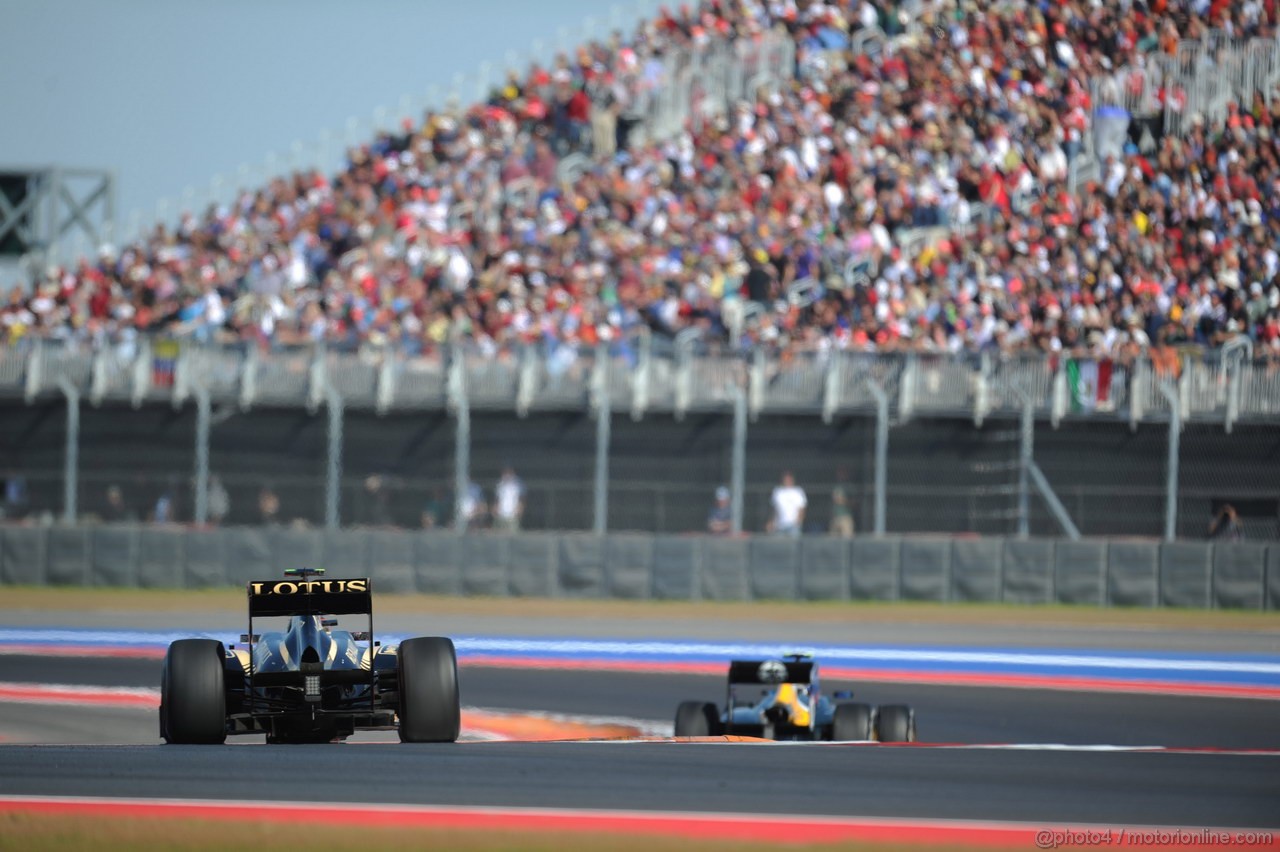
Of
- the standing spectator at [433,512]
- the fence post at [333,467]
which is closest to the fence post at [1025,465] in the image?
the standing spectator at [433,512]

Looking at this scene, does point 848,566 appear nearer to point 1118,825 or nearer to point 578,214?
point 578,214

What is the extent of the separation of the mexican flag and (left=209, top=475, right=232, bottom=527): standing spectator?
10491mm

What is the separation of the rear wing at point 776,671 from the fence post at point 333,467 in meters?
11.2

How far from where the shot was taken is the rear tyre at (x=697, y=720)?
12680mm

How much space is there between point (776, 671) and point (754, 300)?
1381 centimetres

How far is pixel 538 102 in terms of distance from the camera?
104 ft

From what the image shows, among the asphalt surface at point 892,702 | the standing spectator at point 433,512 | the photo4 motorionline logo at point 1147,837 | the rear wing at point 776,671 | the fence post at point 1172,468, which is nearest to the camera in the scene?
the photo4 motorionline logo at point 1147,837

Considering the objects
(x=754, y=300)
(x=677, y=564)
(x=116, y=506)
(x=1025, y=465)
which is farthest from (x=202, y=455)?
(x=1025, y=465)

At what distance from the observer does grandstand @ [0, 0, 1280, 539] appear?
23438 mm

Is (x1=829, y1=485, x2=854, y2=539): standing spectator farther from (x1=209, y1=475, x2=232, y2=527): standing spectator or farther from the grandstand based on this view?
(x1=209, y1=475, x2=232, y2=527): standing spectator

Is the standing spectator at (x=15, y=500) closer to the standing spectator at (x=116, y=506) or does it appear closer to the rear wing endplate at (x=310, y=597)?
the standing spectator at (x=116, y=506)

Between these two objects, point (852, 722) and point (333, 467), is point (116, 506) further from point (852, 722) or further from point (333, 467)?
point (852, 722)

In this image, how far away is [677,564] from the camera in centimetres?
2294

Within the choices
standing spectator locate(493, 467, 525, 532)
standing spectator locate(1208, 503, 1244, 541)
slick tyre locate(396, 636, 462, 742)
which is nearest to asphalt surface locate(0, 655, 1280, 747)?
slick tyre locate(396, 636, 462, 742)
